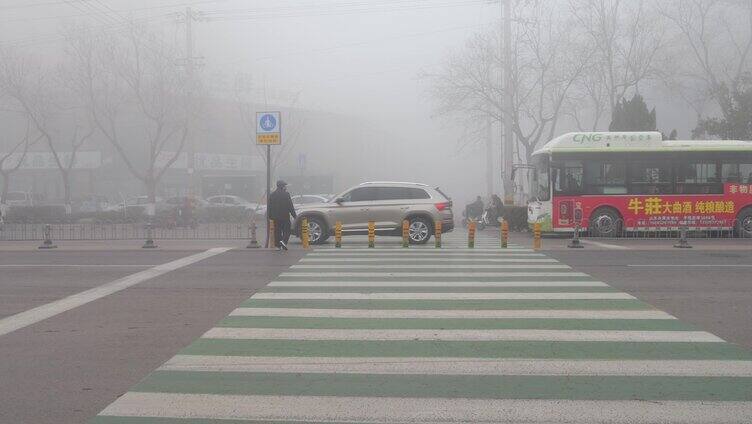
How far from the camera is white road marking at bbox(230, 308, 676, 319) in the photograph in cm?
875

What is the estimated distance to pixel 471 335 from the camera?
7723mm

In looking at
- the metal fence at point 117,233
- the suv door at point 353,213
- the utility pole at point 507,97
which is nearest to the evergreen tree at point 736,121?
the utility pole at point 507,97

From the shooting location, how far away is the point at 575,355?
22.5 feet

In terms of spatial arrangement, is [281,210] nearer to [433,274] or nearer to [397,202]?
[397,202]

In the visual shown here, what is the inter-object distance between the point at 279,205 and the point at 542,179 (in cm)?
932

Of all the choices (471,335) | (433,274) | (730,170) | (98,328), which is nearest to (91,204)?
(433,274)

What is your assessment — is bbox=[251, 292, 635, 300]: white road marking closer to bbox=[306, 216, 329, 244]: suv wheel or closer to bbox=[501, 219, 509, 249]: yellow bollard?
bbox=[501, 219, 509, 249]: yellow bollard

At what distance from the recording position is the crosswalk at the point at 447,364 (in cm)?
529

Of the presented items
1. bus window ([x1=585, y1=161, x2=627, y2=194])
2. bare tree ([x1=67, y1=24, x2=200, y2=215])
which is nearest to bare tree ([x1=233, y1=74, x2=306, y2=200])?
bare tree ([x1=67, y1=24, x2=200, y2=215])

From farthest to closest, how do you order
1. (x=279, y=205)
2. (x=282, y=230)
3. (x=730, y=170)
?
(x=730, y=170), (x=282, y=230), (x=279, y=205)

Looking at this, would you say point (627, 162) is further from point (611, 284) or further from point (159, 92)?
point (159, 92)

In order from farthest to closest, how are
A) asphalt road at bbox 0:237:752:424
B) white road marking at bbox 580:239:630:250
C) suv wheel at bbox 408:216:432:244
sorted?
suv wheel at bbox 408:216:432:244, white road marking at bbox 580:239:630:250, asphalt road at bbox 0:237:752:424

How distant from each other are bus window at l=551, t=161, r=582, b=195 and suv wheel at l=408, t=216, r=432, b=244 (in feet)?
17.1

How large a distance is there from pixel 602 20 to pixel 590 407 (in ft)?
116
